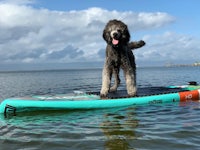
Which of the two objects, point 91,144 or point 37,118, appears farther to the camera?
point 37,118

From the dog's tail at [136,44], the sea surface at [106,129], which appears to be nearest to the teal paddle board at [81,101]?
the sea surface at [106,129]

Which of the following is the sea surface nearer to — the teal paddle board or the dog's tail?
the teal paddle board

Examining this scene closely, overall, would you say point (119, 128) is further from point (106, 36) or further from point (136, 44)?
point (136, 44)

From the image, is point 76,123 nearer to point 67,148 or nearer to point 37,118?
point 37,118

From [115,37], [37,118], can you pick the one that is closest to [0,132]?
[37,118]

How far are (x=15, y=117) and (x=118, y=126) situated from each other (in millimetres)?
4147

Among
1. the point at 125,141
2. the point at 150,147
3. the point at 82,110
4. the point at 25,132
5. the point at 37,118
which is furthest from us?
the point at 82,110

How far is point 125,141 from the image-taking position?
7590 millimetres

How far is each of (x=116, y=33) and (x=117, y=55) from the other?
127 cm

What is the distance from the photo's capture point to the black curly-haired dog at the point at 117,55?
40.7 feet

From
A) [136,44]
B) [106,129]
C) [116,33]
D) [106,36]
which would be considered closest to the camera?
[106,129]

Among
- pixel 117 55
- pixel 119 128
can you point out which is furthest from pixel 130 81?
pixel 119 128

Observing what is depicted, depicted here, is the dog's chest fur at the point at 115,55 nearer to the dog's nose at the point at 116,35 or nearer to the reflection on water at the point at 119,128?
the dog's nose at the point at 116,35

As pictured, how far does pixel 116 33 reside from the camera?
1215 centimetres
